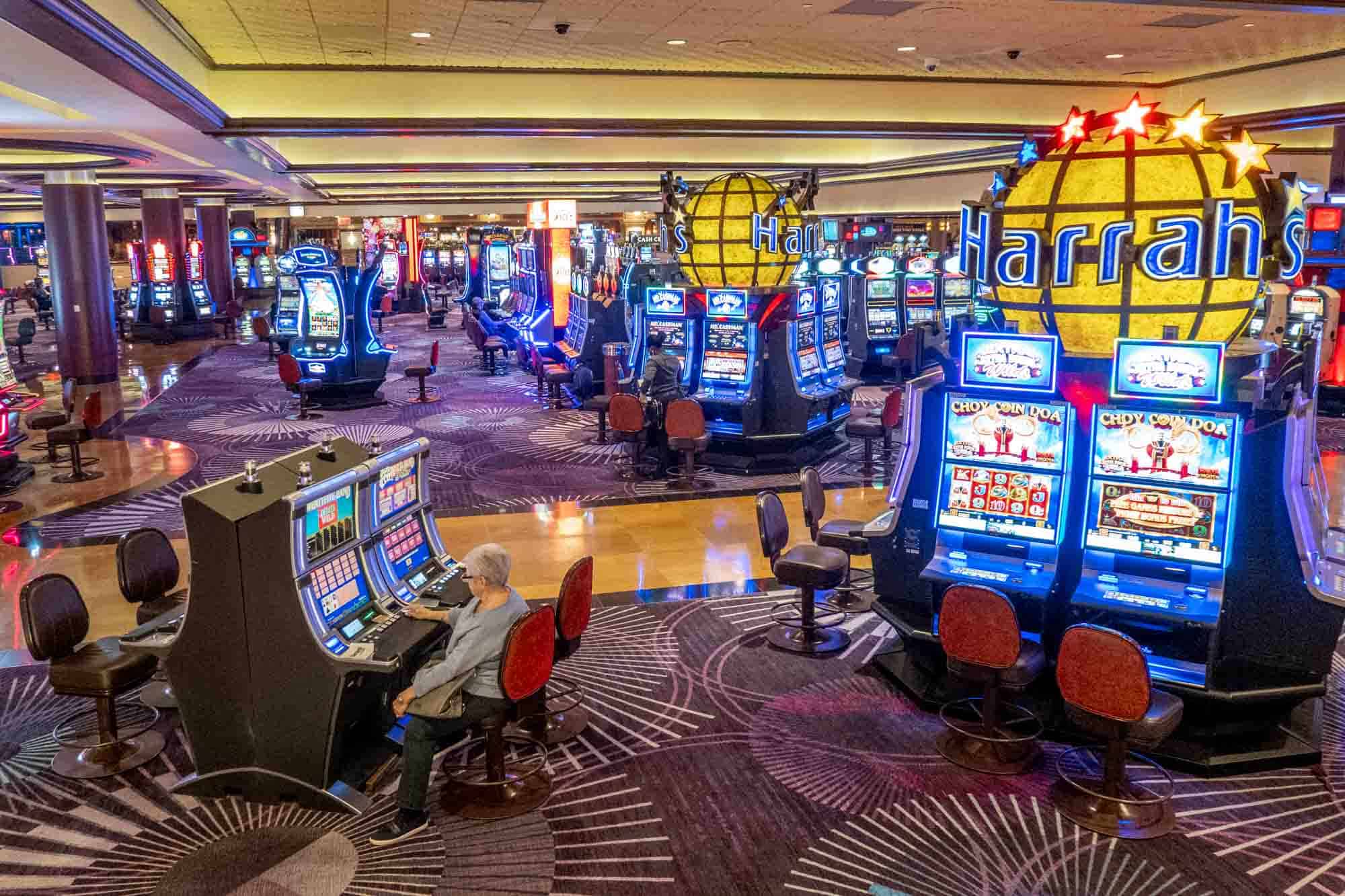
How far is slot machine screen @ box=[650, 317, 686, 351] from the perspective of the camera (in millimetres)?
11750

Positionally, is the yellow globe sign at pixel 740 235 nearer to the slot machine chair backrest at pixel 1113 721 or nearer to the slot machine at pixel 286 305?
the slot machine chair backrest at pixel 1113 721

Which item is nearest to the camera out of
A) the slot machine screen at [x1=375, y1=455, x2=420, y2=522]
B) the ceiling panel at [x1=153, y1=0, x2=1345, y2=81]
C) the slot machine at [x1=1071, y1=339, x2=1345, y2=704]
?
the slot machine at [x1=1071, y1=339, x2=1345, y2=704]

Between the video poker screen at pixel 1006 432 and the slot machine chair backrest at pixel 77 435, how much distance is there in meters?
8.17

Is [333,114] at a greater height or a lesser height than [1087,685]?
greater

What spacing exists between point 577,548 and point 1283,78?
23.5 feet

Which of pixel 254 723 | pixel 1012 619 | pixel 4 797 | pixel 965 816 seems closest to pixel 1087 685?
pixel 1012 619

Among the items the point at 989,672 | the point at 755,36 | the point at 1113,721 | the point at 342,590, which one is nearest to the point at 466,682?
the point at 342,590

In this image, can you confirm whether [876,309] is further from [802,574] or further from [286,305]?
[802,574]

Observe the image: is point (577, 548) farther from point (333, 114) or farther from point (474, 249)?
point (474, 249)

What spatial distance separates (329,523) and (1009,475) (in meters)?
3.26

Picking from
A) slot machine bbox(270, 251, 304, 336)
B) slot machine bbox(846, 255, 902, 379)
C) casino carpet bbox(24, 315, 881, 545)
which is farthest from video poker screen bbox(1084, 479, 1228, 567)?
slot machine bbox(270, 251, 304, 336)

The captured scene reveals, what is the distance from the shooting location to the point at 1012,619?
4.54 m

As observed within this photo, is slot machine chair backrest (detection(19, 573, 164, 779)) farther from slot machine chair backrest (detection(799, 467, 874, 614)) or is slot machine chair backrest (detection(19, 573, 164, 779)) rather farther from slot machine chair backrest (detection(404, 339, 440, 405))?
slot machine chair backrest (detection(404, 339, 440, 405))

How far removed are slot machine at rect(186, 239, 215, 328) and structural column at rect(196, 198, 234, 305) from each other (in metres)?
0.17
